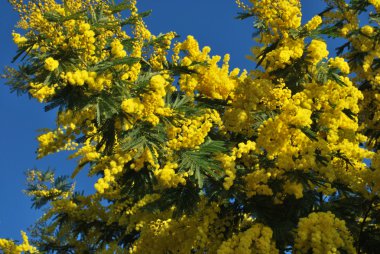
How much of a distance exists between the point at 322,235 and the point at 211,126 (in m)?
2.04

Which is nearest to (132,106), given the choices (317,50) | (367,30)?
(317,50)

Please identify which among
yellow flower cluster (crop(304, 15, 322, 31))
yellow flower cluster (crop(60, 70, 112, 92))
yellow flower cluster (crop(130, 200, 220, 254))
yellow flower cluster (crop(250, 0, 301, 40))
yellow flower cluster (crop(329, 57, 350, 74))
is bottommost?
yellow flower cluster (crop(130, 200, 220, 254))

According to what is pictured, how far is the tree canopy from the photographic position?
549 centimetres

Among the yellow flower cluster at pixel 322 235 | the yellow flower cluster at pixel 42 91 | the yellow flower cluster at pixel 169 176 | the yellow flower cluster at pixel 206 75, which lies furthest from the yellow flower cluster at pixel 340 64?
the yellow flower cluster at pixel 42 91

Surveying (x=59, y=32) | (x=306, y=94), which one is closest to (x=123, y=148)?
(x=59, y=32)

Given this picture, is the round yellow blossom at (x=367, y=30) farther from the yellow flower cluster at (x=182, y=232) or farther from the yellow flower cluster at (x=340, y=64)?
the yellow flower cluster at (x=182, y=232)

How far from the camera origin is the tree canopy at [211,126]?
18.0 feet

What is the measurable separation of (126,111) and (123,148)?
52 cm

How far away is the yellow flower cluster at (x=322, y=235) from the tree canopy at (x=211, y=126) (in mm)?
19

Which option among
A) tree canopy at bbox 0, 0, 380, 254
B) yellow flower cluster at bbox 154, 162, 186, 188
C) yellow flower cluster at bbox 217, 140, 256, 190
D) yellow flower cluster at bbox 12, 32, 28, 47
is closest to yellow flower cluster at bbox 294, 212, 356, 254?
tree canopy at bbox 0, 0, 380, 254

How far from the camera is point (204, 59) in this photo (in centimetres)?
734

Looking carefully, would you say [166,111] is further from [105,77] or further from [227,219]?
[227,219]

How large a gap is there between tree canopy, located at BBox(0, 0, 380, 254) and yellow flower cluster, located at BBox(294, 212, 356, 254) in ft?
0.06

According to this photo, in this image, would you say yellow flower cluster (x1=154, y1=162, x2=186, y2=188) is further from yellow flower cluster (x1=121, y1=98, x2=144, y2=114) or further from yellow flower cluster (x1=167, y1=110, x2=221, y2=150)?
yellow flower cluster (x1=121, y1=98, x2=144, y2=114)
